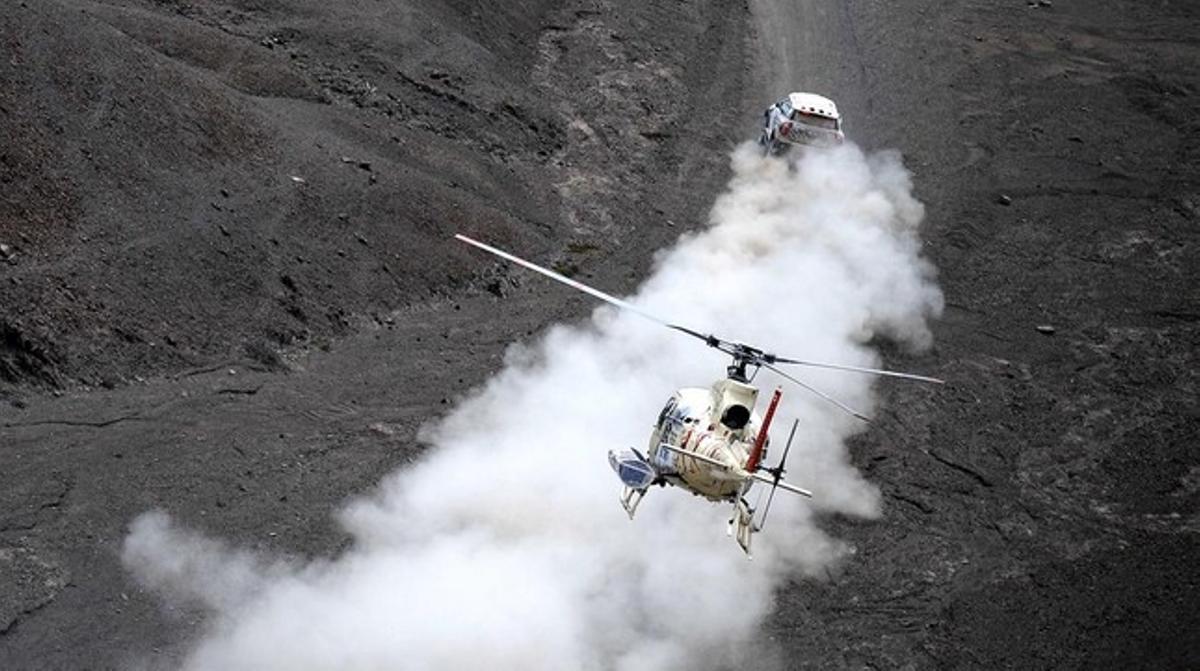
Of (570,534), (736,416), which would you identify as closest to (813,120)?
(570,534)

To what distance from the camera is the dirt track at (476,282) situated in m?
25.0

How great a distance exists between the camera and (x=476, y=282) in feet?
111

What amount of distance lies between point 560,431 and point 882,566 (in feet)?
19.7

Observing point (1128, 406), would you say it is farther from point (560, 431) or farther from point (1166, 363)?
point (560, 431)

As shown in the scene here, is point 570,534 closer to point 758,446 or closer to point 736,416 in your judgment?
point 736,416

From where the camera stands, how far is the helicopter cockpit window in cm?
2264

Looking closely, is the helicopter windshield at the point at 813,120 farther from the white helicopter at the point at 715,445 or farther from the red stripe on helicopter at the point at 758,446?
the red stripe on helicopter at the point at 758,446

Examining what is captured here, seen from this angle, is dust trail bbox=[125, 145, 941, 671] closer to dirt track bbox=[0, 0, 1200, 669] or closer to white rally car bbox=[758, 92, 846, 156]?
dirt track bbox=[0, 0, 1200, 669]

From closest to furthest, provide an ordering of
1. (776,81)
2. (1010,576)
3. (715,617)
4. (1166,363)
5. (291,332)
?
(715,617)
(1010,576)
(291,332)
(1166,363)
(776,81)

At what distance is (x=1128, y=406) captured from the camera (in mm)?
31484

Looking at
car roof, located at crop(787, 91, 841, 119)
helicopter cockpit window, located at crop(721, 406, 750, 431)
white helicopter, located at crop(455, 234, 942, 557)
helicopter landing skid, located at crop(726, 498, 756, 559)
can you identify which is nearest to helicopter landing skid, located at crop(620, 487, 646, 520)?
white helicopter, located at crop(455, 234, 942, 557)

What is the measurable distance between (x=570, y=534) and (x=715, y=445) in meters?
3.86

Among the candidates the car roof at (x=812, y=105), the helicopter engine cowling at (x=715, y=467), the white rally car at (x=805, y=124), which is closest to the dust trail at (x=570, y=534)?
the helicopter engine cowling at (x=715, y=467)

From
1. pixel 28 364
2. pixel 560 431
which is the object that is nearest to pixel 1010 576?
pixel 560 431
